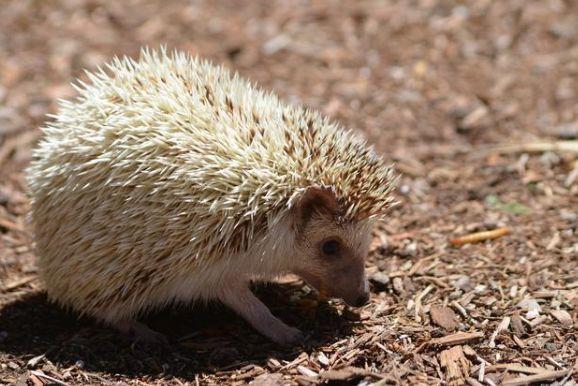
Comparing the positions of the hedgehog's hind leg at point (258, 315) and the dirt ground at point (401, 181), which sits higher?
the dirt ground at point (401, 181)

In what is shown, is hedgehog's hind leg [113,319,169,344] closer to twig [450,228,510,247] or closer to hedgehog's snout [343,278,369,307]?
hedgehog's snout [343,278,369,307]

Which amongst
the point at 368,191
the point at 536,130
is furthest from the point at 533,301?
the point at 536,130

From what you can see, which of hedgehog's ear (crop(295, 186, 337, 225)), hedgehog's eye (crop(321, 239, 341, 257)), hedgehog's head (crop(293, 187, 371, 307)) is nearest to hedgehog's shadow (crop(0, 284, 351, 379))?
hedgehog's head (crop(293, 187, 371, 307))

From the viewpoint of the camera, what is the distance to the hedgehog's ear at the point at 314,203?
20.3 feet

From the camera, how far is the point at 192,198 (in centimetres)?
603

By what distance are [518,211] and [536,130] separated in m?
2.01

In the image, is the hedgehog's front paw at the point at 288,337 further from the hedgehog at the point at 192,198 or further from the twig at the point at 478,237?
the twig at the point at 478,237

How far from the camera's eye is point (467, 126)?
33.1 feet

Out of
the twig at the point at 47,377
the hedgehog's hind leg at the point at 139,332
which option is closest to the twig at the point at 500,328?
the hedgehog's hind leg at the point at 139,332

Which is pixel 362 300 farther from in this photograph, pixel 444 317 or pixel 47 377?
pixel 47 377

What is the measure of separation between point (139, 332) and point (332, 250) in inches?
64.5

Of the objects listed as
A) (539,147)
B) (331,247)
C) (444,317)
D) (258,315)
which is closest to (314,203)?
(331,247)

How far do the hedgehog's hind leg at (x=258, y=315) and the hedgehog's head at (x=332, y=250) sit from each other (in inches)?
16.5

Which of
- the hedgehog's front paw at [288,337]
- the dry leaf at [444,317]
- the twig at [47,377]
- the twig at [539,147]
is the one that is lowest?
the twig at [47,377]
